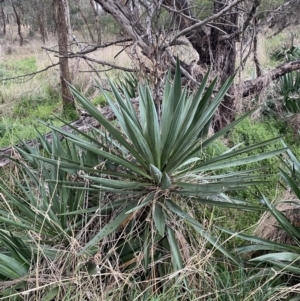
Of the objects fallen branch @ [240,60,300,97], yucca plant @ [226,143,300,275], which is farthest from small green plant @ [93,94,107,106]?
yucca plant @ [226,143,300,275]

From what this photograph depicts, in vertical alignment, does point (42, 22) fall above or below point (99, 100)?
above

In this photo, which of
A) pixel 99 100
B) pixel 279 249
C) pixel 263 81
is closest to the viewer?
pixel 279 249

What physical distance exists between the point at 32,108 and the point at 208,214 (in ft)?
19.5

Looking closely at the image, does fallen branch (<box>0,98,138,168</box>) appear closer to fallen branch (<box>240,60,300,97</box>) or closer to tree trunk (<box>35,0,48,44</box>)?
fallen branch (<box>240,60,300,97</box>)

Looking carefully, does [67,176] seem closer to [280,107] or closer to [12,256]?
[12,256]

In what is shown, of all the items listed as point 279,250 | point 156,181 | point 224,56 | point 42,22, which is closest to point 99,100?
point 224,56

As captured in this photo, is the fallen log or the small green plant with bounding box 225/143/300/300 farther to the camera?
the fallen log

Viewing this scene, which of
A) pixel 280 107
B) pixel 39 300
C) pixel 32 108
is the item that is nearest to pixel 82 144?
pixel 39 300

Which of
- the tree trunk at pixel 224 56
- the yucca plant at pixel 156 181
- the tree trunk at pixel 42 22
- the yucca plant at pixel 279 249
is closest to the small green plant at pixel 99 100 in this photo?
the tree trunk at pixel 224 56

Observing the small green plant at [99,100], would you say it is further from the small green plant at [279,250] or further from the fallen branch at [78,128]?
the small green plant at [279,250]

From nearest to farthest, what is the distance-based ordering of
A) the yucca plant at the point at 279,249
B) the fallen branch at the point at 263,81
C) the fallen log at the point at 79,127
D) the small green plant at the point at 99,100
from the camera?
1. the yucca plant at the point at 279,249
2. the fallen log at the point at 79,127
3. the fallen branch at the point at 263,81
4. the small green plant at the point at 99,100

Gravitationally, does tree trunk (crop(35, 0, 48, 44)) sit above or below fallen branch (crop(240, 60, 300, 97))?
above

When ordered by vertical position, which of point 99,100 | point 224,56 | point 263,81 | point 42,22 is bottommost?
point 99,100

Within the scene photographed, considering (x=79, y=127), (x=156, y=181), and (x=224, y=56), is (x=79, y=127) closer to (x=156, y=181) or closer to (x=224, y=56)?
(x=156, y=181)
